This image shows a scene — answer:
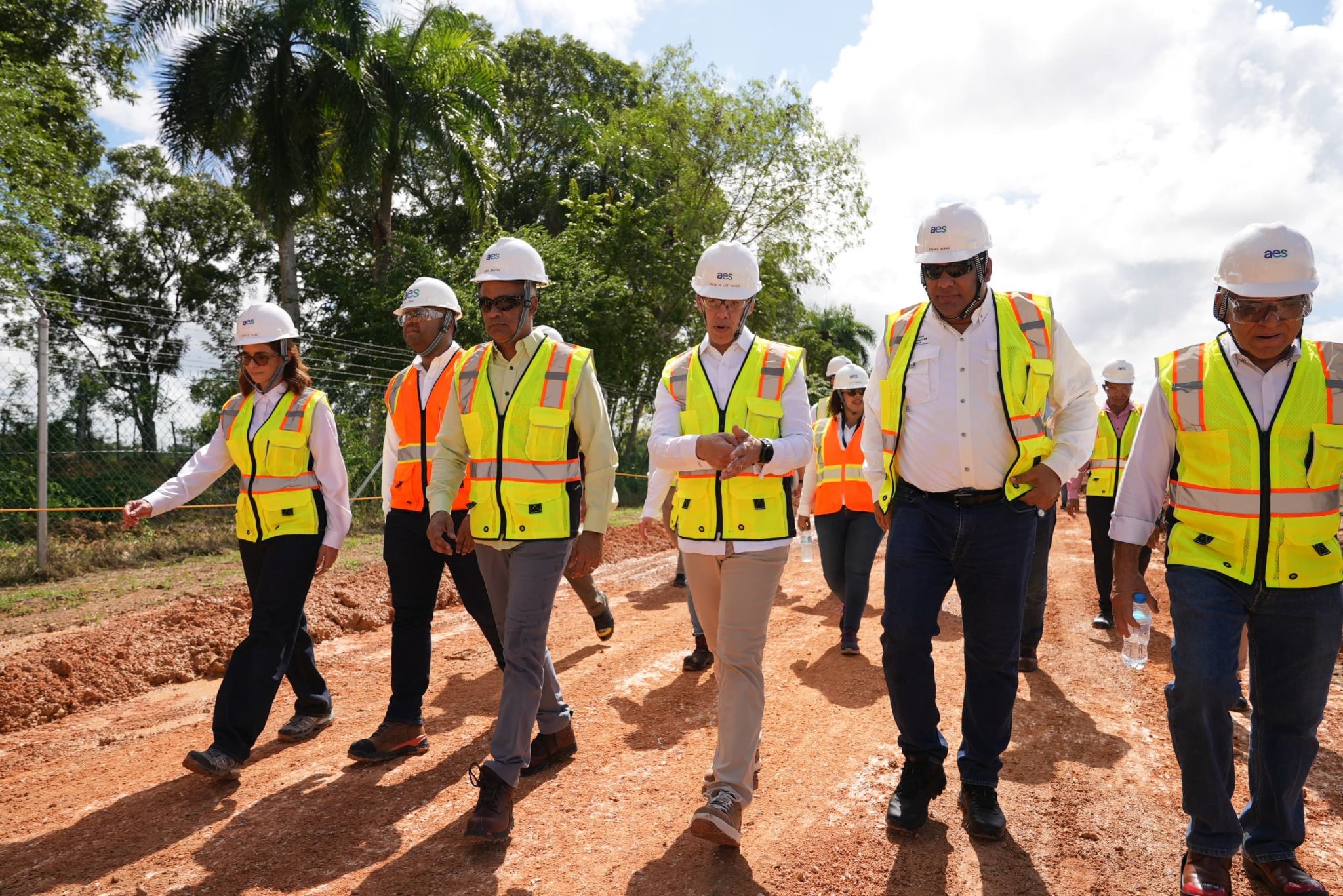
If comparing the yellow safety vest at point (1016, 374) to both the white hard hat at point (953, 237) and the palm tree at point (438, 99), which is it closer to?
the white hard hat at point (953, 237)

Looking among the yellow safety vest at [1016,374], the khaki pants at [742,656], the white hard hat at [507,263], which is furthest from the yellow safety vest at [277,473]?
the yellow safety vest at [1016,374]

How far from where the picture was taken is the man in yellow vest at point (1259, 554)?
3.29 meters

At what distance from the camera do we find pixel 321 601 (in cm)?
877

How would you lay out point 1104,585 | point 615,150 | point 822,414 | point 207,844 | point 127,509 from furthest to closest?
point 615,150, point 822,414, point 1104,585, point 127,509, point 207,844

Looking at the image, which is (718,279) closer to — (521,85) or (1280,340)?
(1280,340)

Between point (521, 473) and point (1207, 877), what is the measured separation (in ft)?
9.92

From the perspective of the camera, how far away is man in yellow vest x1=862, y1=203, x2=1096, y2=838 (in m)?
3.85

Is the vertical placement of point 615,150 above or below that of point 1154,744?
above

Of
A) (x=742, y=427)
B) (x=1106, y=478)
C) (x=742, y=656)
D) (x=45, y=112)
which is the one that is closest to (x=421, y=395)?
(x=742, y=427)

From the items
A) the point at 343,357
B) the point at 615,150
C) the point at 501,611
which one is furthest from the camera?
the point at 615,150

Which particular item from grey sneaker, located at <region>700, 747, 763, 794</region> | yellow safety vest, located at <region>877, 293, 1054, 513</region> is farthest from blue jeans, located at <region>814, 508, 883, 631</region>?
yellow safety vest, located at <region>877, 293, 1054, 513</region>

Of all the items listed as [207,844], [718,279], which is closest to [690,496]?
[718,279]

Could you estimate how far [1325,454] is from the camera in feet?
10.8

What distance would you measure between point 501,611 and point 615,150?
29.6 metres
